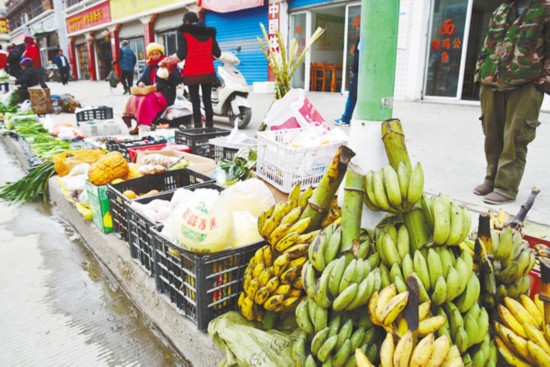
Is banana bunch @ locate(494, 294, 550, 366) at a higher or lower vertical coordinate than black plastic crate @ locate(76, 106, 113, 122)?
lower

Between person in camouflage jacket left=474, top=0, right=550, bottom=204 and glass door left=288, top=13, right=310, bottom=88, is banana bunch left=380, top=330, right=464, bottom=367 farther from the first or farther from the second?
glass door left=288, top=13, right=310, bottom=88

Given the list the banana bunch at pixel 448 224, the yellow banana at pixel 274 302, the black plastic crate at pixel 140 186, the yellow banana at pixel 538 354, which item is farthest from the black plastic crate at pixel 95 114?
the yellow banana at pixel 538 354

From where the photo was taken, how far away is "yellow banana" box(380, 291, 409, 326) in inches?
46.8

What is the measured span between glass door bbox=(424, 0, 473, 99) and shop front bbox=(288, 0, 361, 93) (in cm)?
300

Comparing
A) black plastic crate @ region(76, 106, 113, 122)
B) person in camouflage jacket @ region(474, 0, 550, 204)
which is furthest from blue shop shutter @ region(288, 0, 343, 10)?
person in camouflage jacket @ region(474, 0, 550, 204)

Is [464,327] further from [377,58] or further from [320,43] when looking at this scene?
[320,43]

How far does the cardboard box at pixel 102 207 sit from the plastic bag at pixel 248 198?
1.23 metres

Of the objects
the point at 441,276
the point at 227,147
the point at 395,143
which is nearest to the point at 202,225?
the point at 395,143

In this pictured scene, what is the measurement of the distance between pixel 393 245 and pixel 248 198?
117 cm

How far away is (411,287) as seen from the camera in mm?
1146

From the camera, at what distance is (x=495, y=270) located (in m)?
1.48

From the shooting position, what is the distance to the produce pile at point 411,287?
47.7 inches

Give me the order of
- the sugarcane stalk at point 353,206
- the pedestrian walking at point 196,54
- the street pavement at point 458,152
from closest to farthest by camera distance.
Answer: the sugarcane stalk at point 353,206
the street pavement at point 458,152
the pedestrian walking at point 196,54

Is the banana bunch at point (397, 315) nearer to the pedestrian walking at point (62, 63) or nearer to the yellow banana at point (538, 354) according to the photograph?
the yellow banana at point (538, 354)
